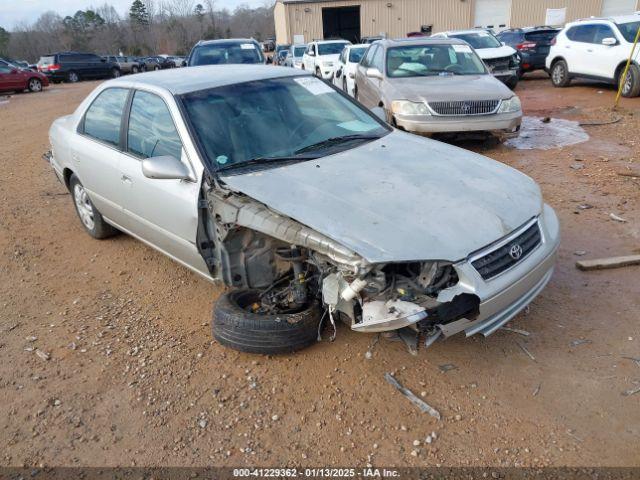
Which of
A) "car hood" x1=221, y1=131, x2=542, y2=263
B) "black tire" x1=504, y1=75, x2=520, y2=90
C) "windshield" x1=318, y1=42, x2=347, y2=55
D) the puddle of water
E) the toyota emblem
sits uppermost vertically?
"windshield" x1=318, y1=42, x2=347, y2=55

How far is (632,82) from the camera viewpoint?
421 inches

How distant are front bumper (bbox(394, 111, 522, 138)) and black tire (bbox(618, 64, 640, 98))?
211 inches

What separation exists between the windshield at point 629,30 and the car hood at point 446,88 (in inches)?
207

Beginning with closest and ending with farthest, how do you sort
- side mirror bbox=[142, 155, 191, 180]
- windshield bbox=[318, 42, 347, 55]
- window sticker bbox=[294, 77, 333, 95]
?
side mirror bbox=[142, 155, 191, 180] < window sticker bbox=[294, 77, 333, 95] < windshield bbox=[318, 42, 347, 55]

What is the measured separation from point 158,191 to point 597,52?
11.7 meters

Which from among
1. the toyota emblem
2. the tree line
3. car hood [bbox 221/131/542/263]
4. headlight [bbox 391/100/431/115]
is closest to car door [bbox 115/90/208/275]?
car hood [bbox 221/131/542/263]

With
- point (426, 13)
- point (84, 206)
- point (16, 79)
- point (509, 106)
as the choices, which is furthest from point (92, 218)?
point (426, 13)

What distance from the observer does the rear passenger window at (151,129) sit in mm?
3567

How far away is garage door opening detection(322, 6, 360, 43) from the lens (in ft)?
125

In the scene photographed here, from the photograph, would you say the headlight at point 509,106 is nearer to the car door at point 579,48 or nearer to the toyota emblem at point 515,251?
the toyota emblem at point 515,251

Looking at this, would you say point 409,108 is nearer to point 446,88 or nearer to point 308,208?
point 446,88

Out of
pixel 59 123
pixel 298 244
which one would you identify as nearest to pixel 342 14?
pixel 59 123

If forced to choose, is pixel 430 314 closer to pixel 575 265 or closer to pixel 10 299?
pixel 575 265

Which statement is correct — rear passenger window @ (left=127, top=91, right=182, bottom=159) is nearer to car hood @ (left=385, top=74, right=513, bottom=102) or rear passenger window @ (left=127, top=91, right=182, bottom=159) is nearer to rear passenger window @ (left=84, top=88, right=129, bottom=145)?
rear passenger window @ (left=84, top=88, right=129, bottom=145)
